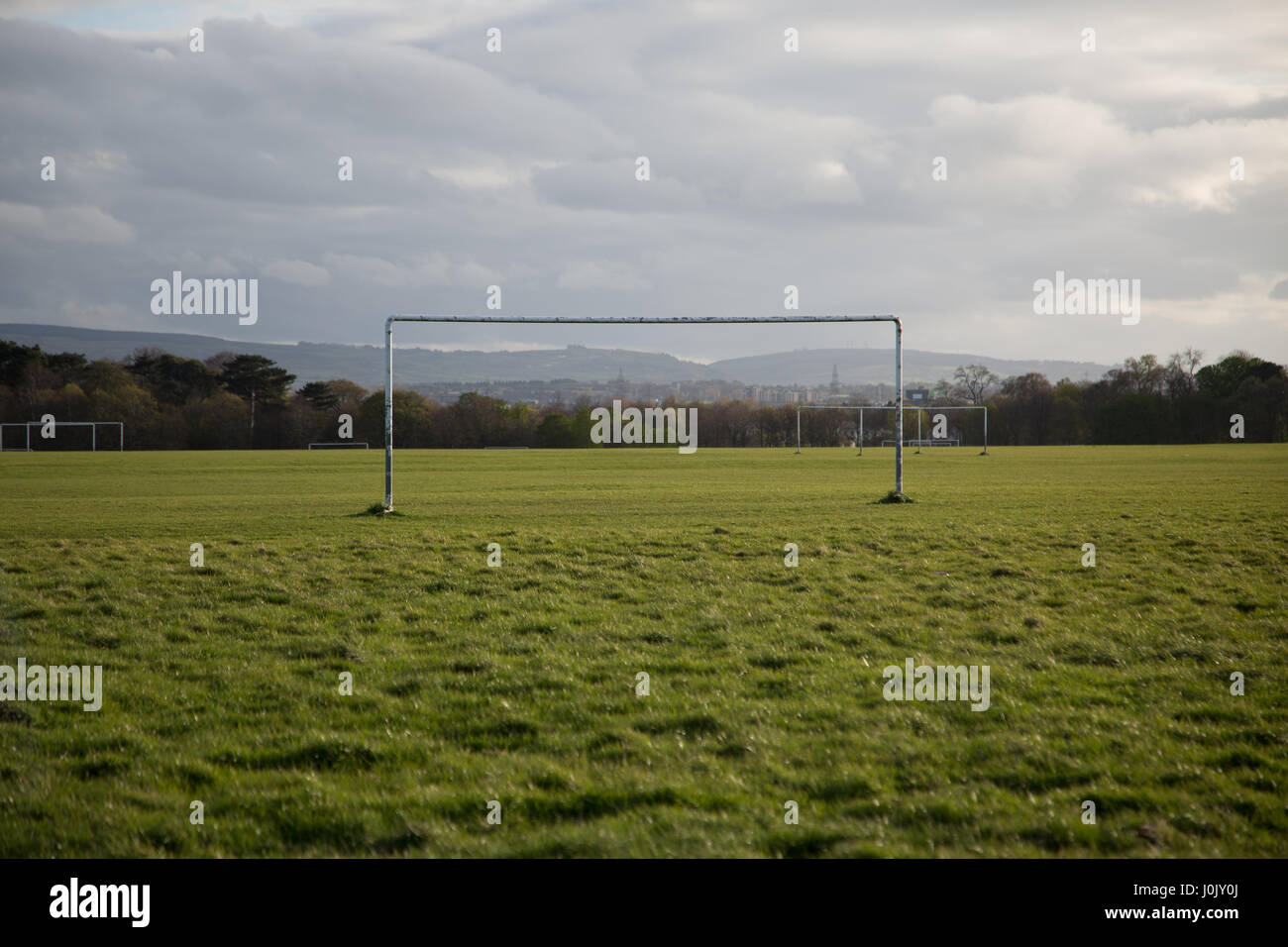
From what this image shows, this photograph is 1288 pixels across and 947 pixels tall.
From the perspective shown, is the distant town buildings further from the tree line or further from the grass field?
the grass field

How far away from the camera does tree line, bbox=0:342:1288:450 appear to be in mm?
82250

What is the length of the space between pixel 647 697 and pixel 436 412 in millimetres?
78989

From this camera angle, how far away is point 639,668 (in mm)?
7316

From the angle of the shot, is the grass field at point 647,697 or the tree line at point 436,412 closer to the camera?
the grass field at point 647,697

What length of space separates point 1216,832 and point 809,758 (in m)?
1.95

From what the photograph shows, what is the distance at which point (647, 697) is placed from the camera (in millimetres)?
6492

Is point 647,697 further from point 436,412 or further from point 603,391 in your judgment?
point 436,412

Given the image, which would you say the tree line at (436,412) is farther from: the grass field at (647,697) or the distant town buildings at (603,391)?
the grass field at (647,697)

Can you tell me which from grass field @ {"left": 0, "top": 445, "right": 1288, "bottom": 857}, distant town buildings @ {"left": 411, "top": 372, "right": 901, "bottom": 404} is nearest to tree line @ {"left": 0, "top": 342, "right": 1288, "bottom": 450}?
distant town buildings @ {"left": 411, "top": 372, "right": 901, "bottom": 404}

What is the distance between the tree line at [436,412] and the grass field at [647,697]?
219 feet

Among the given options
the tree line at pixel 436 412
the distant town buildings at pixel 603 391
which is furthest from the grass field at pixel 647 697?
the tree line at pixel 436 412

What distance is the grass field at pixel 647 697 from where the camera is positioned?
4.38m
